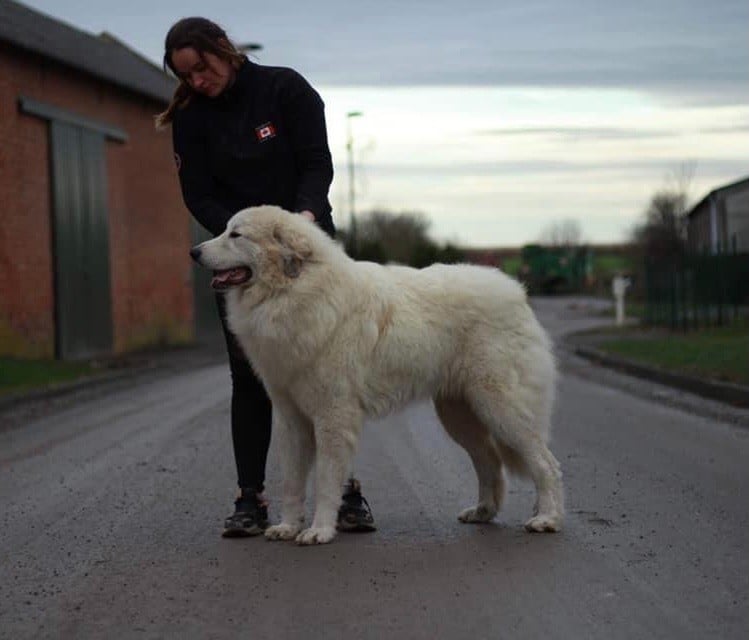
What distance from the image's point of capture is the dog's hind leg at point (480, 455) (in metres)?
7.81

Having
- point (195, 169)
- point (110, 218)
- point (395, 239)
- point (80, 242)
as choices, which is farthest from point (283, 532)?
point (395, 239)

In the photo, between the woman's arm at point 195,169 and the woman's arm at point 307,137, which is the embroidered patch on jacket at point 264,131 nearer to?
the woman's arm at point 307,137

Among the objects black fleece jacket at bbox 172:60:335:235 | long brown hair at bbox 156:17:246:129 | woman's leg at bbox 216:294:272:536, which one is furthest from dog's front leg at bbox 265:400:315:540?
long brown hair at bbox 156:17:246:129

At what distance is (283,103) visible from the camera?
7.73 m

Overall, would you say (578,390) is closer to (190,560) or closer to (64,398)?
(64,398)

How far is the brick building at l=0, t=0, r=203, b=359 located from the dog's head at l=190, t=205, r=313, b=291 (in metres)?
18.4

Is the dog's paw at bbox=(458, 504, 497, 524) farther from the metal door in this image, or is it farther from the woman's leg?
the metal door

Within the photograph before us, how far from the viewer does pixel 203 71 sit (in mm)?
7562

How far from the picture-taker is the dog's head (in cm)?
699

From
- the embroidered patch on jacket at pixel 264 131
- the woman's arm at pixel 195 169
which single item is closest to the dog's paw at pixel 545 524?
the woman's arm at pixel 195 169

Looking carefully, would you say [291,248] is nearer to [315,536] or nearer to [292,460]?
[292,460]

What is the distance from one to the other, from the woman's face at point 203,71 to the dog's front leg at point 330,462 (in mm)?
2005

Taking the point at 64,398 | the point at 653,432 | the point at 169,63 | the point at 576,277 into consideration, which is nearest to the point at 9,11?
the point at 64,398

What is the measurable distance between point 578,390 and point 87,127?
50.6 ft
